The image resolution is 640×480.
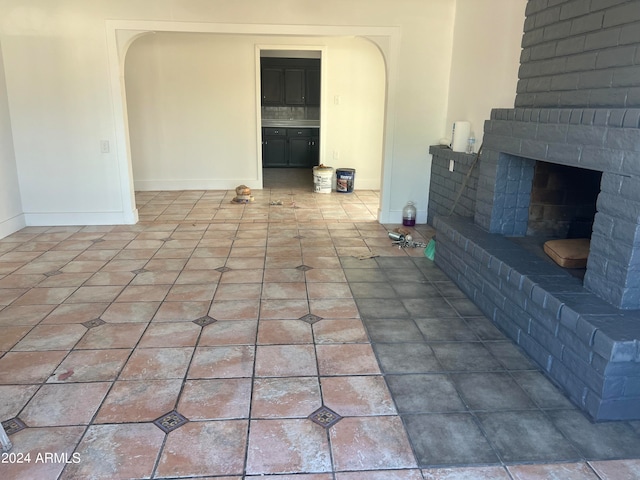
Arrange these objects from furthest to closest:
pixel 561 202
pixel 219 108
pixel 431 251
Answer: pixel 219 108
pixel 431 251
pixel 561 202

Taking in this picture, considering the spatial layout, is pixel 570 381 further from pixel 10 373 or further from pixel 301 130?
pixel 301 130

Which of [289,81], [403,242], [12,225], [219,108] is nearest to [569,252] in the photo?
[403,242]

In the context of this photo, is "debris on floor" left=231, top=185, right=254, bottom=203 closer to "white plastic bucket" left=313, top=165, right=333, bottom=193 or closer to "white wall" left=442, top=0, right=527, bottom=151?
"white plastic bucket" left=313, top=165, right=333, bottom=193

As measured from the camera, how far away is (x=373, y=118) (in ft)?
23.3

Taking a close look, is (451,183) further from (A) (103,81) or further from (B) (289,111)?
(B) (289,111)

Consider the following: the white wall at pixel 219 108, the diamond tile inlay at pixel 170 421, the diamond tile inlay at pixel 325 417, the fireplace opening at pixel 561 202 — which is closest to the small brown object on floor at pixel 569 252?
the fireplace opening at pixel 561 202

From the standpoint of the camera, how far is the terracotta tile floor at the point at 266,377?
170 cm

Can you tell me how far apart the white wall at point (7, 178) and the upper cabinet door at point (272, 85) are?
17.3 ft

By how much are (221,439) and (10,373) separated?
3.96 ft

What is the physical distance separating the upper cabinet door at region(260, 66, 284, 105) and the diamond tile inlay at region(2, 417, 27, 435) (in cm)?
817

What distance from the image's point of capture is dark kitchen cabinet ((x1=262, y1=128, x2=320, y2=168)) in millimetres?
9531

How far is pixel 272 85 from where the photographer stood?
9.19 m

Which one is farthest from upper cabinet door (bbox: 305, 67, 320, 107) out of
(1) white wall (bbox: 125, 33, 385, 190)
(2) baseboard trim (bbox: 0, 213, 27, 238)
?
(2) baseboard trim (bbox: 0, 213, 27, 238)

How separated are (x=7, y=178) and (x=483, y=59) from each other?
4.76 metres
